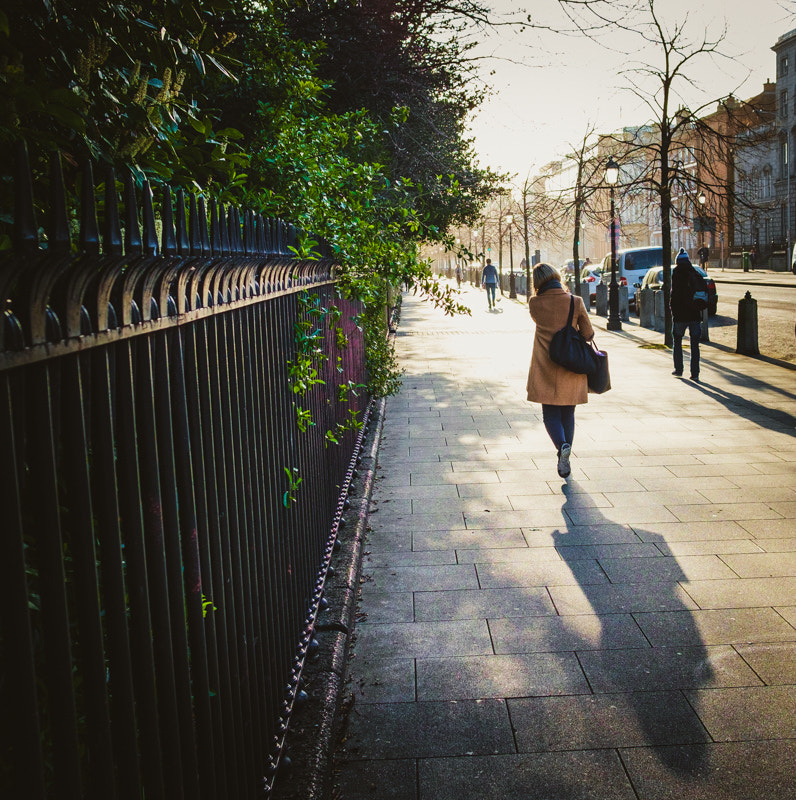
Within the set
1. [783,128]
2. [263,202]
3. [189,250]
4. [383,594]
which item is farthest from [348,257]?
[783,128]

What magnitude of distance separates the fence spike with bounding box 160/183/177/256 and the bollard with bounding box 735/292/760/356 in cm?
1424

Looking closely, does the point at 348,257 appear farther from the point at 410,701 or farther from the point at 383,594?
the point at 410,701

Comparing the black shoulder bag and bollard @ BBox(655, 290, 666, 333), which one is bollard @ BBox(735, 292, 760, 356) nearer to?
bollard @ BBox(655, 290, 666, 333)

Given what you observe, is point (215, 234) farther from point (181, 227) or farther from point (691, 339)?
point (691, 339)

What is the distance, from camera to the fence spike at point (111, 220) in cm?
165

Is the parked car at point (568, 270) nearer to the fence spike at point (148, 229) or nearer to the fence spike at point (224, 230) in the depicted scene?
the fence spike at point (224, 230)

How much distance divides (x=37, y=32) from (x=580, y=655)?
3.50 metres

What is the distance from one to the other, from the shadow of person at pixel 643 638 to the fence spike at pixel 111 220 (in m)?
2.68

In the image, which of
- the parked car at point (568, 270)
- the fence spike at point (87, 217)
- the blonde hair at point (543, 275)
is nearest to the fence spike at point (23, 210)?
the fence spike at point (87, 217)

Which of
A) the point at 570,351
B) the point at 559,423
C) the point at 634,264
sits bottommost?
the point at 559,423

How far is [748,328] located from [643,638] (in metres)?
12.1

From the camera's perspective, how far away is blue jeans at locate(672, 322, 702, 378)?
11945mm

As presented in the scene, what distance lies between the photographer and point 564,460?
7.15 m

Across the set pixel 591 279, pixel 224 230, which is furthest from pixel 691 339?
pixel 591 279
